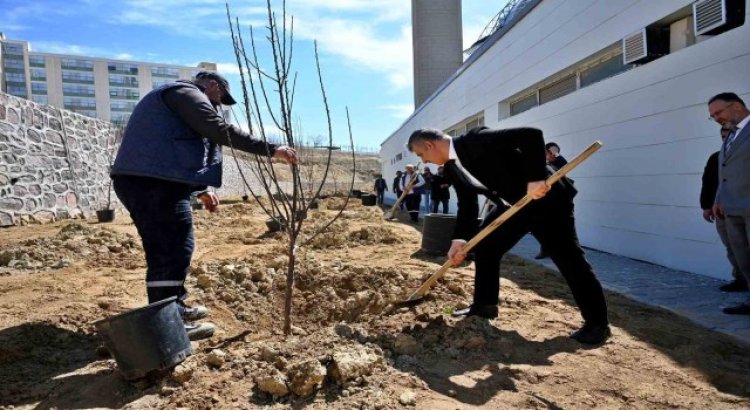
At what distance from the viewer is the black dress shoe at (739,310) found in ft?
11.2

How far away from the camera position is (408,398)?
2.04m

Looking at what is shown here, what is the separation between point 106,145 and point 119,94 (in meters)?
68.9

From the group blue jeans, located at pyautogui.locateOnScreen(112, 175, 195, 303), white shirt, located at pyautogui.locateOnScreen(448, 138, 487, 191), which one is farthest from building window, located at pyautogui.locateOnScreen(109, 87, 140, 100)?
white shirt, located at pyautogui.locateOnScreen(448, 138, 487, 191)

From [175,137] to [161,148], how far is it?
10cm

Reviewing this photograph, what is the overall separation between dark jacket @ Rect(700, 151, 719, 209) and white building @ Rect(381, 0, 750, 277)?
1.95 ft

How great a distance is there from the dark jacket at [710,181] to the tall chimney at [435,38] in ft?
60.8

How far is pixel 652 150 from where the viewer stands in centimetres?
534

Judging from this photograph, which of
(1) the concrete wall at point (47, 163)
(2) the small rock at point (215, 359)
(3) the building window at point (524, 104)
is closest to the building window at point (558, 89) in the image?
(3) the building window at point (524, 104)

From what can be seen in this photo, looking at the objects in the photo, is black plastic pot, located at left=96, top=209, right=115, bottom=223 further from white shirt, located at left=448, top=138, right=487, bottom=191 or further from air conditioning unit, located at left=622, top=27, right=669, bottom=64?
air conditioning unit, located at left=622, top=27, right=669, bottom=64

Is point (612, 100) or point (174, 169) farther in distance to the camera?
point (612, 100)

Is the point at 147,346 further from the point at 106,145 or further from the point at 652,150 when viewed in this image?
the point at 106,145

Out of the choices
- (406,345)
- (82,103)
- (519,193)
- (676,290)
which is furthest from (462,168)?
(82,103)

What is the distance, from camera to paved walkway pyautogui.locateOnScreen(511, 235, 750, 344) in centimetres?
334

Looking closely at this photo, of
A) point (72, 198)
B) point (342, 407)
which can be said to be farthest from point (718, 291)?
point (72, 198)
